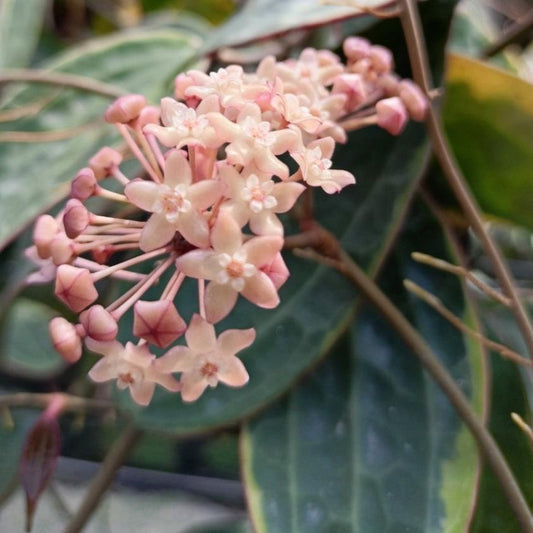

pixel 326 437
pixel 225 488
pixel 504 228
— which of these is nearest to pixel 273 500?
pixel 326 437

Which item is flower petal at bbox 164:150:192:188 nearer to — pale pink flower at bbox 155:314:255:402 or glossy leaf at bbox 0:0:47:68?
pale pink flower at bbox 155:314:255:402

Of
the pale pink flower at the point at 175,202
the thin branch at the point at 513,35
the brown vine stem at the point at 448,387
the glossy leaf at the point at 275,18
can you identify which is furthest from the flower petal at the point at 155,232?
the thin branch at the point at 513,35

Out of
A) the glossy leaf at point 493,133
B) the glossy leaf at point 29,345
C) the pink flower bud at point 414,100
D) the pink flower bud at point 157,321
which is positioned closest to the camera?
the pink flower bud at point 157,321

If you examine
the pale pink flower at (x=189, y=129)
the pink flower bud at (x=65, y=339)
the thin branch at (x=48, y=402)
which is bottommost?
the thin branch at (x=48, y=402)

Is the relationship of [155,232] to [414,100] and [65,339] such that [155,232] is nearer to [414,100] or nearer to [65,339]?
[65,339]

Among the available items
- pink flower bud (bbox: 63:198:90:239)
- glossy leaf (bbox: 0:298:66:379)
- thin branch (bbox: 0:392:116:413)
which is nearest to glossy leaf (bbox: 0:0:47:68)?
glossy leaf (bbox: 0:298:66:379)

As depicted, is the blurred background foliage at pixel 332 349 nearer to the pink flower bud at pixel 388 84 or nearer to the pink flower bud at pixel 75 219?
the pink flower bud at pixel 388 84

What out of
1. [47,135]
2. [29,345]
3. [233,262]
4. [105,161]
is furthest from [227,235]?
[29,345]
